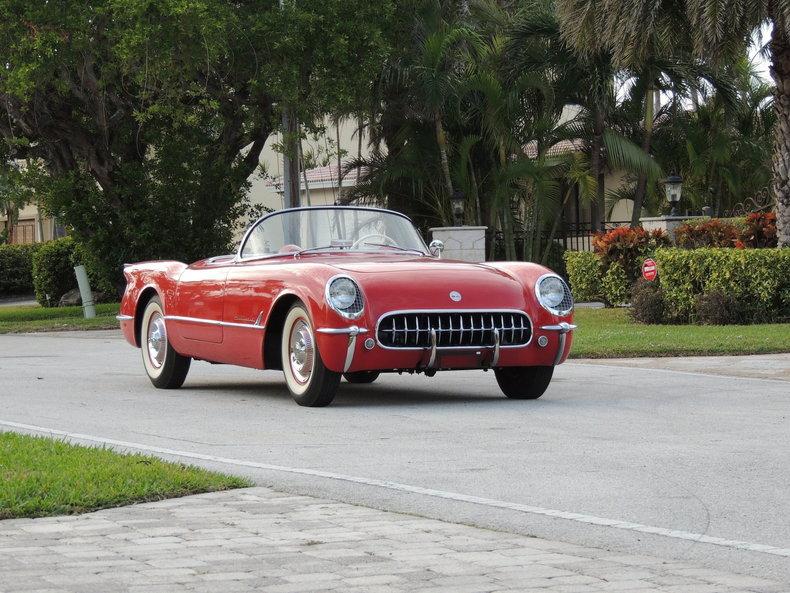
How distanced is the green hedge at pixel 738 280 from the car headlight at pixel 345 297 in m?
12.2

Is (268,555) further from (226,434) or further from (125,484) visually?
(226,434)

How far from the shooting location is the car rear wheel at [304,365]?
1095 centimetres

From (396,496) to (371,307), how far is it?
12.5 feet

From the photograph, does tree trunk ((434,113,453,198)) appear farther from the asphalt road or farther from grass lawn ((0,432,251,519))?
grass lawn ((0,432,251,519))

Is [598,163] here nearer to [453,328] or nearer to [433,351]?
[453,328]

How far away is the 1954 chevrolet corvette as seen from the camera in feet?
35.3

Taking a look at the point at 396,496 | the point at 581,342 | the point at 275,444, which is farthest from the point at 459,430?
the point at 581,342

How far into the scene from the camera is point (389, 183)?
117 ft

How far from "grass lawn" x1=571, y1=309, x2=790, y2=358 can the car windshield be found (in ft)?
15.8

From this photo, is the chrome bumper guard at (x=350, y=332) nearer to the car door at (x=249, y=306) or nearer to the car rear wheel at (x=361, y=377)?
the car door at (x=249, y=306)

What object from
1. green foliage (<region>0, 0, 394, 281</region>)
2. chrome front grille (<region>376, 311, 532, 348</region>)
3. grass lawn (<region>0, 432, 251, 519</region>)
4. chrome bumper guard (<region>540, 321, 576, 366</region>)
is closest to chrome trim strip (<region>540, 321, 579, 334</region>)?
chrome bumper guard (<region>540, 321, 576, 366</region>)

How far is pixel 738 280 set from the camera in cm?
2186

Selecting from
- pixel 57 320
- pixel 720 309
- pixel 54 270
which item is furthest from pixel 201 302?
pixel 54 270

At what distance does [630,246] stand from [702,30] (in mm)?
5629
